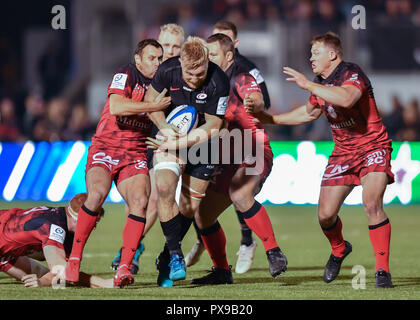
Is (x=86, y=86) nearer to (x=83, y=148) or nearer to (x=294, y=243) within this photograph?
(x=83, y=148)

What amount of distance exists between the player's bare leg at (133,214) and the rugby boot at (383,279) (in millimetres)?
1962

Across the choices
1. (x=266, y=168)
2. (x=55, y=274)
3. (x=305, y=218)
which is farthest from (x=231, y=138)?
(x=305, y=218)

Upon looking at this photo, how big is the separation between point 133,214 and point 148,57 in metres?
1.38

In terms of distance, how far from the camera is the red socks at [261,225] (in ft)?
26.2

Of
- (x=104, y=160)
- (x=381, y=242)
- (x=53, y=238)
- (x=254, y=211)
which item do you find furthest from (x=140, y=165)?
(x=381, y=242)

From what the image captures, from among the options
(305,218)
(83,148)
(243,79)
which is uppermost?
(243,79)

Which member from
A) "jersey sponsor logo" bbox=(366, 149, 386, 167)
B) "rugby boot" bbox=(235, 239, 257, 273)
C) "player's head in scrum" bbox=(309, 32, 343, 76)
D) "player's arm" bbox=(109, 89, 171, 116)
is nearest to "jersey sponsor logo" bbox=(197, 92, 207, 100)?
"player's arm" bbox=(109, 89, 171, 116)

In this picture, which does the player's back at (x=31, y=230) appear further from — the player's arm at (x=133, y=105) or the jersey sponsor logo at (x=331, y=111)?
the jersey sponsor logo at (x=331, y=111)

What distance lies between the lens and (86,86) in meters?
20.2

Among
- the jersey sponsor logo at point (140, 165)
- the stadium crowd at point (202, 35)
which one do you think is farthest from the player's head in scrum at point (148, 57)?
the stadium crowd at point (202, 35)

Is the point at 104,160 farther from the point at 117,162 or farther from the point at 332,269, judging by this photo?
the point at 332,269

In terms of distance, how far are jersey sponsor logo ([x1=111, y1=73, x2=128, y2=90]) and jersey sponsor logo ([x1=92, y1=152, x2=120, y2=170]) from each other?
0.59 meters

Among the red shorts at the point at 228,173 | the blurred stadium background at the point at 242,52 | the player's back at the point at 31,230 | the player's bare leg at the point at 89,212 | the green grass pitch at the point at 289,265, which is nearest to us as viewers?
the green grass pitch at the point at 289,265

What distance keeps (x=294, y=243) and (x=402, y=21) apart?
818 centimetres
